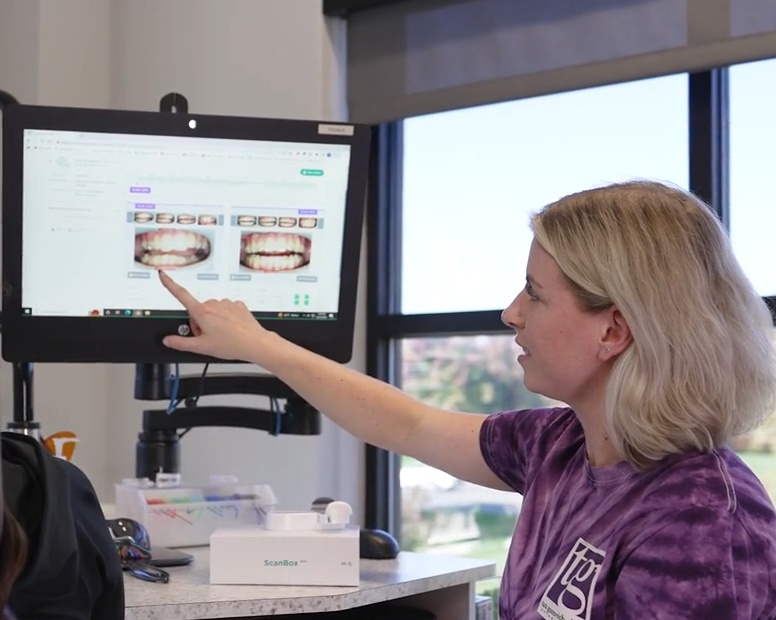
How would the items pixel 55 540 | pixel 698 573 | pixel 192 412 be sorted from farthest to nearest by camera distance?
pixel 192 412
pixel 698 573
pixel 55 540

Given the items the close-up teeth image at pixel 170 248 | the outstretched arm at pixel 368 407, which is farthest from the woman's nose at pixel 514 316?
the close-up teeth image at pixel 170 248

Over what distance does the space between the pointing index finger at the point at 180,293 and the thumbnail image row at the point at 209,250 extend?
0.14 feet

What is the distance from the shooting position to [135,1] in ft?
9.70

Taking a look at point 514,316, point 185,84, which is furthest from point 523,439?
point 185,84

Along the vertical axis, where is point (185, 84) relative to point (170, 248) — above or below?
above

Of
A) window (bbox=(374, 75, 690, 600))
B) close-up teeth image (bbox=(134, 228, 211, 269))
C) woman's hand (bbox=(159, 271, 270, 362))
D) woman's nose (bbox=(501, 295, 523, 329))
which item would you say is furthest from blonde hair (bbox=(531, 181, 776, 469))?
window (bbox=(374, 75, 690, 600))

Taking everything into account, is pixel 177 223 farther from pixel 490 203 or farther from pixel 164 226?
pixel 490 203

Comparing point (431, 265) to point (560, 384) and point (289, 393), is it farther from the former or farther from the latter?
point (560, 384)

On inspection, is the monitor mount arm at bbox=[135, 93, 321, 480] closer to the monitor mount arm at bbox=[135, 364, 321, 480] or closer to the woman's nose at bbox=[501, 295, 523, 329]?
the monitor mount arm at bbox=[135, 364, 321, 480]

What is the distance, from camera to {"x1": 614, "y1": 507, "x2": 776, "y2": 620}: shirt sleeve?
1150 millimetres

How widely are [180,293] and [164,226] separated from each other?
121 mm

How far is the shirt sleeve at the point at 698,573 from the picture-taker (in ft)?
3.77

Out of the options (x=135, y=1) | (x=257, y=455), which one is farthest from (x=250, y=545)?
(x=135, y=1)

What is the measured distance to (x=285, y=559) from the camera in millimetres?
1575
